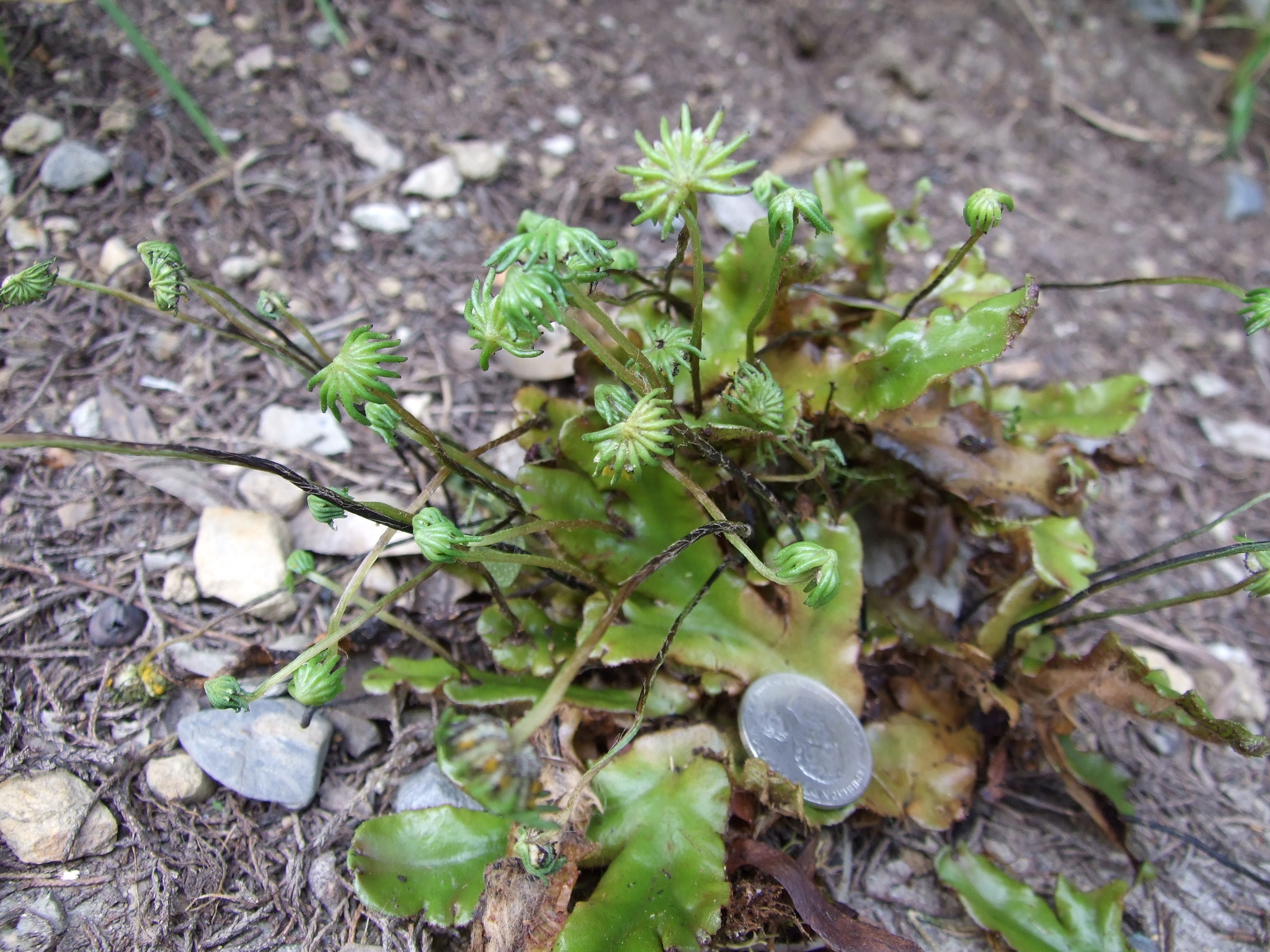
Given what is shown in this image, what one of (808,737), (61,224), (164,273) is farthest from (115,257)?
(808,737)

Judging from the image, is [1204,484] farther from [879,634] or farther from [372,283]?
[372,283]

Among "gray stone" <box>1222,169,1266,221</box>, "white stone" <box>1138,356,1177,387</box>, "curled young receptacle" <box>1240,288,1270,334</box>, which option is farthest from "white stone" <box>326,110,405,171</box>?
"gray stone" <box>1222,169,1266,221</box>

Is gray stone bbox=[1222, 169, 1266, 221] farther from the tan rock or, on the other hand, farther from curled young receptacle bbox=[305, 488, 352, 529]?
curled young receptacle bbox=[305, 488, 352, 529]

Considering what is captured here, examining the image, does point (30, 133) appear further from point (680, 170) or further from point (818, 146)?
point (818, 146)

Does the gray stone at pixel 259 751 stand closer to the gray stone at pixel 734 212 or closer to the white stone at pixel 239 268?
the white stone at pixel 239 268

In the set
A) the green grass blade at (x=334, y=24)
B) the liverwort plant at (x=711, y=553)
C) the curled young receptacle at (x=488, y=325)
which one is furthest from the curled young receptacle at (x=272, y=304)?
the green grass blade at (x=334, y=24)

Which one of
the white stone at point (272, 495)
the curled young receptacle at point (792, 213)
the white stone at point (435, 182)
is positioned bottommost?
the white stone at point (272, 495)

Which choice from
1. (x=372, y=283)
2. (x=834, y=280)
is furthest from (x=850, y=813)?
(x=372, y=283)
